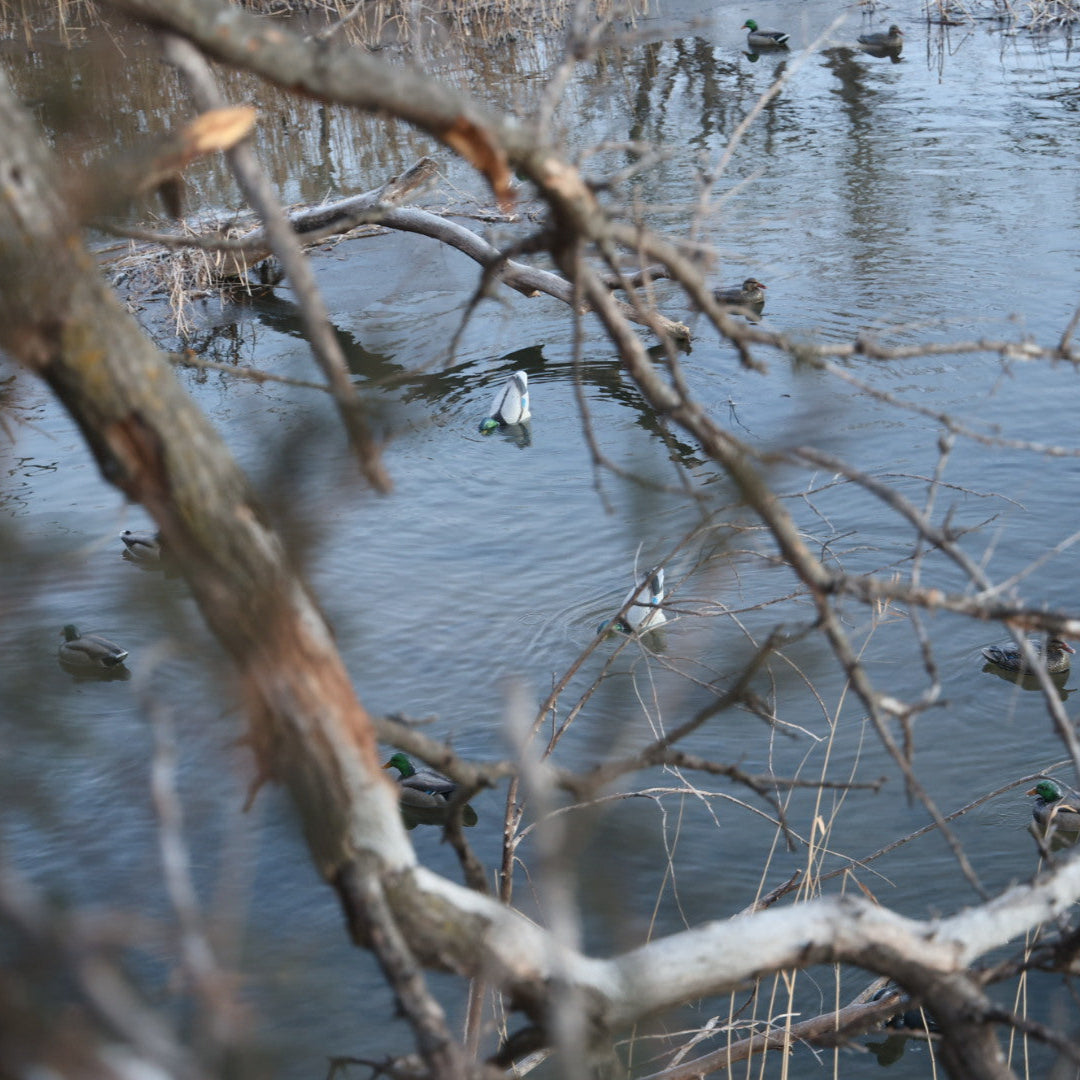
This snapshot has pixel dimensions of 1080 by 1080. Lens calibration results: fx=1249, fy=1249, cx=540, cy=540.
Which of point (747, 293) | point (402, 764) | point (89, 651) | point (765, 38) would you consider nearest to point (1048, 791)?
point (402, 764)

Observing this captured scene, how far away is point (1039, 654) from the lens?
558 centimetres

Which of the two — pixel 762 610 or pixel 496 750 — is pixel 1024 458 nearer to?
pixel 762 610

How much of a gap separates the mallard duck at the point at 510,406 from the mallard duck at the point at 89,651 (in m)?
2.99

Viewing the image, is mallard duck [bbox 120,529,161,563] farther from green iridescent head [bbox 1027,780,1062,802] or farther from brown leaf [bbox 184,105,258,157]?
brown leaf [bbox 184,105,258,157]

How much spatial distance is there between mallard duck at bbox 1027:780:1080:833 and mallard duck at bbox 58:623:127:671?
13.7 feet

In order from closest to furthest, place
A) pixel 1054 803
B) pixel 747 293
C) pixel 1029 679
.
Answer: pixel 1054 803 → pixel 1029 679 → pixel 747 293

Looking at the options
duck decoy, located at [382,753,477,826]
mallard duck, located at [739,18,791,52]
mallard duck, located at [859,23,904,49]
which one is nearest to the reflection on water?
duck decoy, located at [382,753,477,826]

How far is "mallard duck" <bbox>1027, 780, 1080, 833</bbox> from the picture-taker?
4789 mm

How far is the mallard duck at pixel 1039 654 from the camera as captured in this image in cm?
549

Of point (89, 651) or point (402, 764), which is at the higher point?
point (89, 651)

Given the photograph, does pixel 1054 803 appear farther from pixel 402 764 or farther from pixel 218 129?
pixel 218 129

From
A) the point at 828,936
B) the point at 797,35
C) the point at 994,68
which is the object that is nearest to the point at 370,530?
the point at 828,936

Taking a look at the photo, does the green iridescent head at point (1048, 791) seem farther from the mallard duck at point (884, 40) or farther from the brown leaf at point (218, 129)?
the mallard duck at point (884, 40)

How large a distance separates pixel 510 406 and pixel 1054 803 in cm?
438
